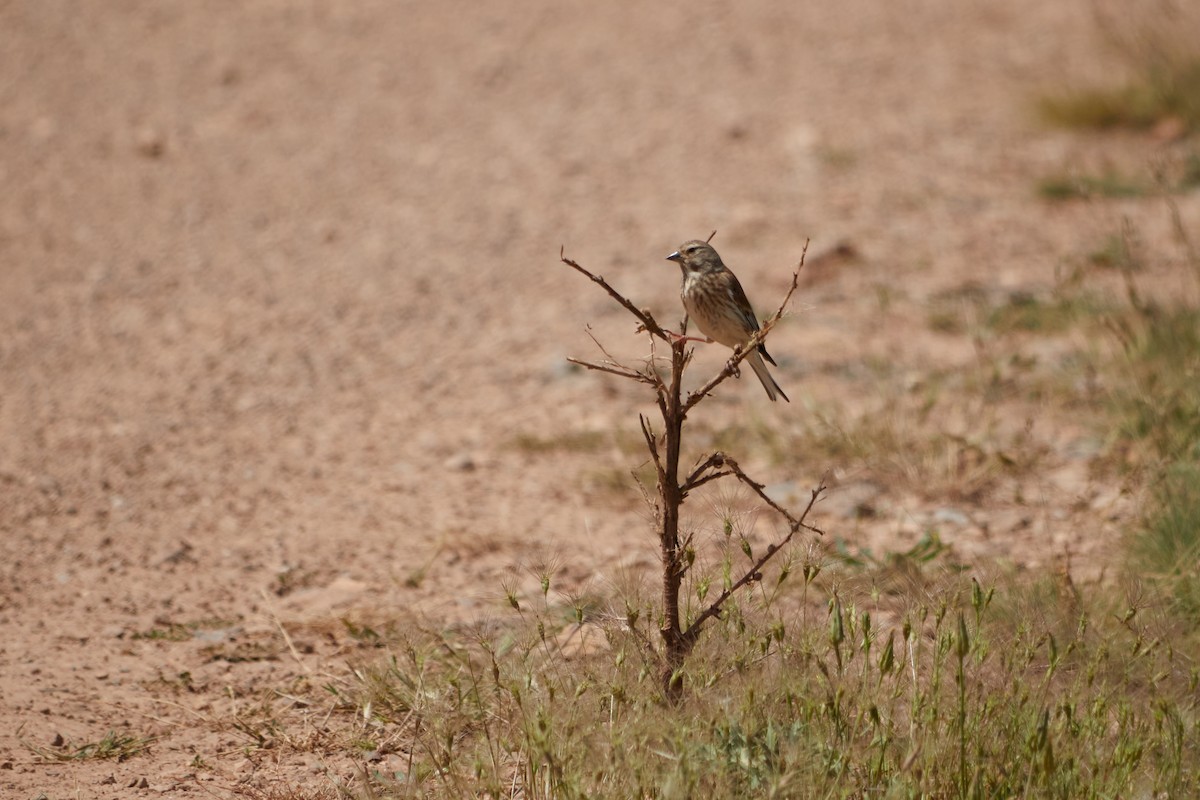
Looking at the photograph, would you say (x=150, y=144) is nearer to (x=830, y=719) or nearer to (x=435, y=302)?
(x=435, y=302)

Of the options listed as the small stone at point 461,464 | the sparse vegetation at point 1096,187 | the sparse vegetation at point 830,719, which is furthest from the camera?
the sparse vegetation at point 1096,187

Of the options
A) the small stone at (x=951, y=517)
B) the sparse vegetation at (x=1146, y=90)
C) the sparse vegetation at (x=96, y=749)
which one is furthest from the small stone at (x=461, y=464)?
the sparse vegetation at (x=1146, y=90)

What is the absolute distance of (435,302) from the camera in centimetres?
747

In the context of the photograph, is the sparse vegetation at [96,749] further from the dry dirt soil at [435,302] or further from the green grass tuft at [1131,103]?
the green grass tuft at [1131,103]

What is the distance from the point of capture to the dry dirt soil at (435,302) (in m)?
4.41

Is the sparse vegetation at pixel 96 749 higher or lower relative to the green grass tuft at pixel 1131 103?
lower

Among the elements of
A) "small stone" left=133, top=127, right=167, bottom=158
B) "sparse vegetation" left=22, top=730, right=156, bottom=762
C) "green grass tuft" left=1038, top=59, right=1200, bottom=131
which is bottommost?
"sparse vegetation" left=22, top=730, right=156, bottom=762

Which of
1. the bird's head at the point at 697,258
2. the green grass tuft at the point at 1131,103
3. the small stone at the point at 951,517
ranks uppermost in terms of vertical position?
the green grass tuft at the point at 1131,103

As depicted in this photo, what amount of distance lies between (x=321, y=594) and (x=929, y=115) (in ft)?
23.0

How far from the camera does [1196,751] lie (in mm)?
2949

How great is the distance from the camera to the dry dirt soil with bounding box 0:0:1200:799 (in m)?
4.41

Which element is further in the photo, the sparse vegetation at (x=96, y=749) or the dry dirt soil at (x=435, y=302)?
the dry dirt soil at (x=435, y=302)

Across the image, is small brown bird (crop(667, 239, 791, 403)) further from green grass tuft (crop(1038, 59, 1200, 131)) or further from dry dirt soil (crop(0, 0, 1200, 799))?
green grass tuft (crop(1038, 59, 1200, 131))

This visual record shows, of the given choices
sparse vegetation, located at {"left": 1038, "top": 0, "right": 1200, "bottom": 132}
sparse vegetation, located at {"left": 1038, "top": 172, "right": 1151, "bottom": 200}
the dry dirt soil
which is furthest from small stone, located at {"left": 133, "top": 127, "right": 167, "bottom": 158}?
sparse vegetation, located at {"left": 1038, "top": 0, "right": 1200, "bottom": 132}
